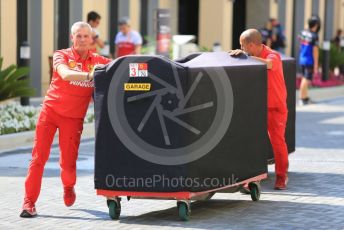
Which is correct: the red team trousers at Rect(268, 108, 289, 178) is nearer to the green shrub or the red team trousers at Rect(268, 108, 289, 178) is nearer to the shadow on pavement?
the shadow on pavement

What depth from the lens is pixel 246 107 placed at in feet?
32.4

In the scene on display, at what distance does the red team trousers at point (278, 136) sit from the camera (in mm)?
11031

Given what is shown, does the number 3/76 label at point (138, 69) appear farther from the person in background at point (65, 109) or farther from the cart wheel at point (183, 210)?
the cart wheel at point (183, 210)

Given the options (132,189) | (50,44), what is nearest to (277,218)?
(132,189)

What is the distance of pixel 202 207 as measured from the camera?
10.0 meters

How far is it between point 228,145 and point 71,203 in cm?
149

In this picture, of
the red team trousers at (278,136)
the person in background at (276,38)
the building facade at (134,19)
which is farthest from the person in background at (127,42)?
the red team trousers at (278,136)

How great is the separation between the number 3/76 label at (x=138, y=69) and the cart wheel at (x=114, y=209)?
110 cm

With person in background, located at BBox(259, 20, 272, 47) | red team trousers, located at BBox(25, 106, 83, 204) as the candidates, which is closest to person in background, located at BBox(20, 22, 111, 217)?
red team trousers, located at BBox(25, 106, 83, 204)

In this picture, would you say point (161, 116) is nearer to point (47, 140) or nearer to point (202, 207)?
point (47, 140)

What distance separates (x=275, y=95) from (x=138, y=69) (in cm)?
233

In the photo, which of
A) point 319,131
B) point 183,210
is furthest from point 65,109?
point 319,131

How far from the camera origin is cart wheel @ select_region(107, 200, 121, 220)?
9258 millimetres

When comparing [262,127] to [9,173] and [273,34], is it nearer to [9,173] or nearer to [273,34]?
[9,173]
